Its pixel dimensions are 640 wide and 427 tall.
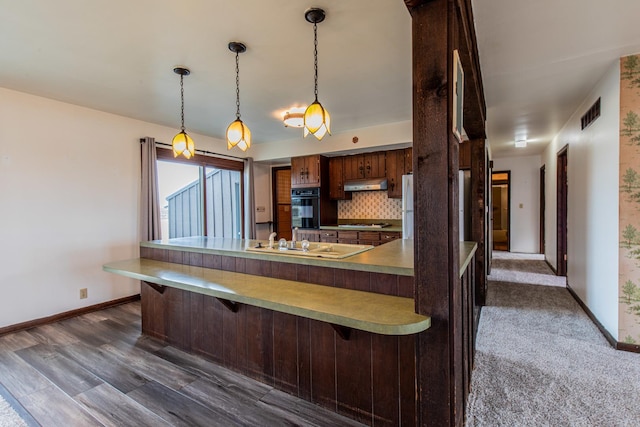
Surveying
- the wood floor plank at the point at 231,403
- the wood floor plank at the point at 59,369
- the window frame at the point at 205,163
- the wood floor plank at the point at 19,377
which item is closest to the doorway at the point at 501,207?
the window frame at the point at 205,163

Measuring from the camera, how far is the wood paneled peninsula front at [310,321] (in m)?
1.77

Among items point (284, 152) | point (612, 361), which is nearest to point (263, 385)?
point (612, 361)

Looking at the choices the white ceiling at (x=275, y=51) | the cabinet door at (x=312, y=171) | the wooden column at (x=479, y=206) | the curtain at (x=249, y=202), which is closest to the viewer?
the white ceiling at (x=275, y=51)

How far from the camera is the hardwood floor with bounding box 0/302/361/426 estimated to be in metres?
1.97

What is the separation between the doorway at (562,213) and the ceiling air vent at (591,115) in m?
1.37

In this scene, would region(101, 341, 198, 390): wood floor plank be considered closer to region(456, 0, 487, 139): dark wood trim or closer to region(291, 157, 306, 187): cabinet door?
region(456, 0, 487, 139): dark wood trim

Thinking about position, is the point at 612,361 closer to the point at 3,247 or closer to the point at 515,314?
the point at 515,314

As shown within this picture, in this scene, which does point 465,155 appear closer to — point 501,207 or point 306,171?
point 306,171

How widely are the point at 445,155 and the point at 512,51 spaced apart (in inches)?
76.8

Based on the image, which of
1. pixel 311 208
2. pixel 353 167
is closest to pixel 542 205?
pixel 353 167

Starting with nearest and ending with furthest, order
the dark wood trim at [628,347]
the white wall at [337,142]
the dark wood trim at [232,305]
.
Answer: the dark wood trim at [232,305], the dark wood trim at [628,347], the white wall at [337,142]

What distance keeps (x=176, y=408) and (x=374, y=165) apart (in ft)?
14.7

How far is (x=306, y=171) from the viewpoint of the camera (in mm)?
5926

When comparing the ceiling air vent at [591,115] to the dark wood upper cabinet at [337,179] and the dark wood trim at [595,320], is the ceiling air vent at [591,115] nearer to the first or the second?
the dark wood trim at [595,320]
